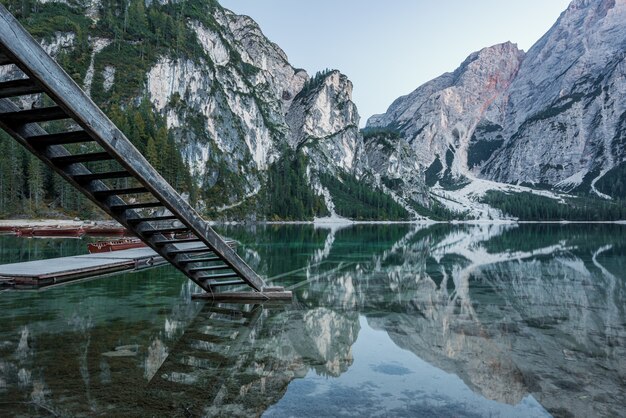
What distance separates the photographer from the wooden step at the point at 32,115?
7246 millimetres

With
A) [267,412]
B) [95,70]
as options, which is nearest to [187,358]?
[267,412]

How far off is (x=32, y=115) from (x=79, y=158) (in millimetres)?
1403

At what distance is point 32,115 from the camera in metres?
7.40

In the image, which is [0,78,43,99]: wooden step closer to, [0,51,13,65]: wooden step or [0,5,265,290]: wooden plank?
[0,5,265,290]: wooden plank

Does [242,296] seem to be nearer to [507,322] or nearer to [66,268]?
[507,322]

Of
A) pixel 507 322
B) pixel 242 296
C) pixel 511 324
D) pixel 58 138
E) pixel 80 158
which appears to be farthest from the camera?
pixel 242 296

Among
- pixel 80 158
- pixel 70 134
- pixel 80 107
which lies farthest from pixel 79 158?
pixel 80 107

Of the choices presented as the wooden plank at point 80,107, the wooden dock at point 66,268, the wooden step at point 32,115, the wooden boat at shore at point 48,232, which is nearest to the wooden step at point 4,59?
the wooden plank at point 80,107

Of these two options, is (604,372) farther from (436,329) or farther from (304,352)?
(304,352)

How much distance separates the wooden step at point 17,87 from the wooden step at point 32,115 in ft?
1.20

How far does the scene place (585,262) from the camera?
131 ft

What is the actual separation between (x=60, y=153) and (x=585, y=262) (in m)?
43.6

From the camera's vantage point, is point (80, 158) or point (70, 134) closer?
point (70, 134)

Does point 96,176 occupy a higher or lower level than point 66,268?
higher
